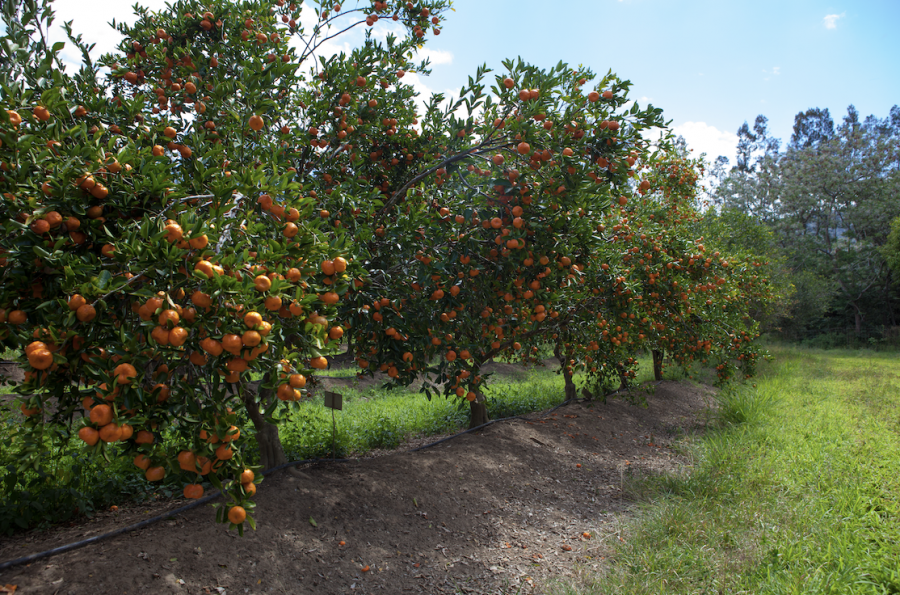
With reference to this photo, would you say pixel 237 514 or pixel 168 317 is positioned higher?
pixel 168 317

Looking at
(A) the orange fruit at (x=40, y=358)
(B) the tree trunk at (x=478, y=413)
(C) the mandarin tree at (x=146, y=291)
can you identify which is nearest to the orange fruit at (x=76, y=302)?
(C) the mandarin tree at (x=146, y=291)

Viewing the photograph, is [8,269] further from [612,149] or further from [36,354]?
[612,149]

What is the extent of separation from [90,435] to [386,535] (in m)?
2.50

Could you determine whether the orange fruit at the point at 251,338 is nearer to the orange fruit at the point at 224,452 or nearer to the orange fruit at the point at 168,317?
the orange fruit at the point at 168,317

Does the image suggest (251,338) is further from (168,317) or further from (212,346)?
(168,317)

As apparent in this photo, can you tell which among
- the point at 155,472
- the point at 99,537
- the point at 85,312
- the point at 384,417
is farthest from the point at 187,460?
the point at 384,417

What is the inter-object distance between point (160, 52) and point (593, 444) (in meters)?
5.87

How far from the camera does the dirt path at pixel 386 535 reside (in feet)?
Answer: 8.64

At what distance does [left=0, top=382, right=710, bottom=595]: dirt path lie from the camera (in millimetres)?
2633

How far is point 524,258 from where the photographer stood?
129 inches

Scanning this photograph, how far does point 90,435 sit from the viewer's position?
1.35m

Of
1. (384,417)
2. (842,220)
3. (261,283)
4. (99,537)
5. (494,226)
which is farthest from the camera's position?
(842,220)

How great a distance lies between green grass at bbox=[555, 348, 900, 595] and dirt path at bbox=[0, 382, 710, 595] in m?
0.37

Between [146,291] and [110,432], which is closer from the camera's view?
[110,432]
